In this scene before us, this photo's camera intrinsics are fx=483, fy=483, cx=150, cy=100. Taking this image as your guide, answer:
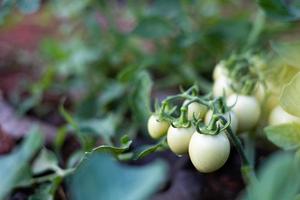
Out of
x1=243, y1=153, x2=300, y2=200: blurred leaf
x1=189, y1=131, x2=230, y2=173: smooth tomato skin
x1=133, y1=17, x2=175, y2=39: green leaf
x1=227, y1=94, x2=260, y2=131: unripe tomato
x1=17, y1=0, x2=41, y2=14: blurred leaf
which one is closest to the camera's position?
x1=243, y1=153, x2=300, y2=200: blurred leaf

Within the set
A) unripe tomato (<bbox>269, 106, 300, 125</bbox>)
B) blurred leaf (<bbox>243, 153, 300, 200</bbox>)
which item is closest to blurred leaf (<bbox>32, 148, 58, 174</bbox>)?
unripe tomato (<bbox>269, 106, 300, 125</bbox>)

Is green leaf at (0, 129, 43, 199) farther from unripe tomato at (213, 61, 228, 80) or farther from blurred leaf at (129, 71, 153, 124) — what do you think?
unripe tomato at (213, 61, 228, 80)

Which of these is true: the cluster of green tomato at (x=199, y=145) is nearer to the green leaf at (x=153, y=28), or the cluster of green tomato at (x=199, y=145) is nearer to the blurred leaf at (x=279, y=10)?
the blurred leaf at (x=279, y=10)

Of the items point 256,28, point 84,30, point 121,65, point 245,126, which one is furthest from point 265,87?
point 84,30

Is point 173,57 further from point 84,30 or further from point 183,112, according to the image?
point 183,112

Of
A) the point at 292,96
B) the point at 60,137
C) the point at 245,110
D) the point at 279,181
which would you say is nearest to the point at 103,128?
the point at 60,137

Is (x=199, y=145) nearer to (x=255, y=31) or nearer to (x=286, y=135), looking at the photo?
(x=286, y=135)
